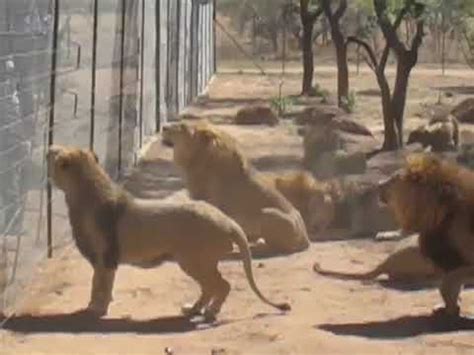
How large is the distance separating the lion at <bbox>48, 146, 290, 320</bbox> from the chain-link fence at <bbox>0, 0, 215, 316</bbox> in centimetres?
52

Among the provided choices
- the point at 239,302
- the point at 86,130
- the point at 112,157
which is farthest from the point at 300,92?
the point at 239,302

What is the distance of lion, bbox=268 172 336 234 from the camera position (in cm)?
1278

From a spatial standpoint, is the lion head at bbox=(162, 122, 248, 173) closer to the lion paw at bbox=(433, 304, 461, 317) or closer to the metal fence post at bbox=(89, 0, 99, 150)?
the metal fence post at bbox=(89, 0, 99, 150)

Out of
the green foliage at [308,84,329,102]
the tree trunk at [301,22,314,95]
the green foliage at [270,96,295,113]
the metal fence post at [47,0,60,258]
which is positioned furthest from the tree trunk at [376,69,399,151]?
the tree trunk at [301,22,314,95]

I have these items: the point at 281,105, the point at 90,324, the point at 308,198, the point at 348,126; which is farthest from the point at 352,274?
the point at 281,105

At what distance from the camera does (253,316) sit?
870 centimetres

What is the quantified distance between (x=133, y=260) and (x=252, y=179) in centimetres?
311

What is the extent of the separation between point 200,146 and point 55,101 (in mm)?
1387

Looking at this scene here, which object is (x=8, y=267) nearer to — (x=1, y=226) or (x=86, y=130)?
(x=1, y=226)

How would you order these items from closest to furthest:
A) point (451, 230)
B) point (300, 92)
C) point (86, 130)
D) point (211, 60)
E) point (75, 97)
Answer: point (451, 230), point (75, 97), point (86, 130), point (300, 92), point (211, 60)

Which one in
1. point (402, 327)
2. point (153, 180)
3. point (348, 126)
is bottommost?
point (153, 180)

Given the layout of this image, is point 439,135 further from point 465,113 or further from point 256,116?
point 256,116

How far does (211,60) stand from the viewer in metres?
45.0

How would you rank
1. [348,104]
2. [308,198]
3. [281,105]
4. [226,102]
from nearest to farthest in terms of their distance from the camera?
1. [308,198]
2. [348,104]
3. [281,105]
4. [226,102]
